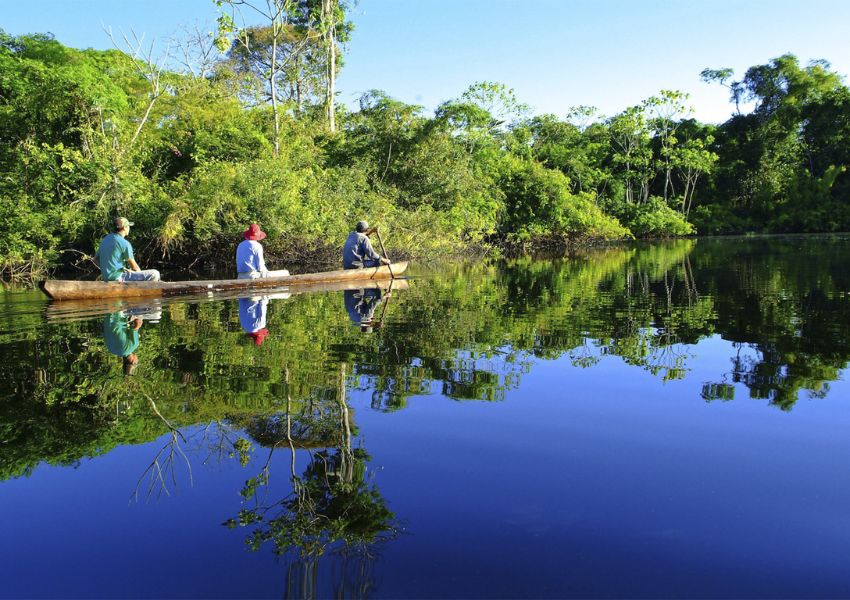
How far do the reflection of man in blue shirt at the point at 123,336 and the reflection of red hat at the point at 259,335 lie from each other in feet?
4.38

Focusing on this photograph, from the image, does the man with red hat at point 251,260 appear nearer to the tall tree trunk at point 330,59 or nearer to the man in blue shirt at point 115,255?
the man in blue shirt at point 115,255

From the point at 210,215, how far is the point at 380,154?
10.1 meters

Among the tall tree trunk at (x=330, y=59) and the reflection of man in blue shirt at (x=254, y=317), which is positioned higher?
the tall tree trunk at (x=330, y=59)

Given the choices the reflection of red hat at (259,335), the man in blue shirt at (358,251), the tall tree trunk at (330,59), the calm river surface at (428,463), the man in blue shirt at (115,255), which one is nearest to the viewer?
the calm river surface at (428,463)

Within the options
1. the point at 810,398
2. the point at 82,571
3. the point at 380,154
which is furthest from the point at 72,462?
the point at 380,154

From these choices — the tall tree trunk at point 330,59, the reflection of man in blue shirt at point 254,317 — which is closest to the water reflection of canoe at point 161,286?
the reflection of man in blue shirt at point 254,317

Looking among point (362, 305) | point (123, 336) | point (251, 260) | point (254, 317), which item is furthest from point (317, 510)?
point (251, 260)

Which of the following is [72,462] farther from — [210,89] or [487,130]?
[487,130]

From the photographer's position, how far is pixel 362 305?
11836mm

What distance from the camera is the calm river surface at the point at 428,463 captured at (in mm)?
3018

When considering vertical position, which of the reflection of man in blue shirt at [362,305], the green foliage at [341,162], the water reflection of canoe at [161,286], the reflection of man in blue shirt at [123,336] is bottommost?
the reflection of man in blue shirt at [123,336]

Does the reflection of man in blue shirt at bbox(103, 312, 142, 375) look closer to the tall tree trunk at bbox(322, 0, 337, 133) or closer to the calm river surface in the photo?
the calm river surface

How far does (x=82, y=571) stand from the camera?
3023 mm

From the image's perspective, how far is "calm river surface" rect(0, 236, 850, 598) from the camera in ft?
A: 9.90
